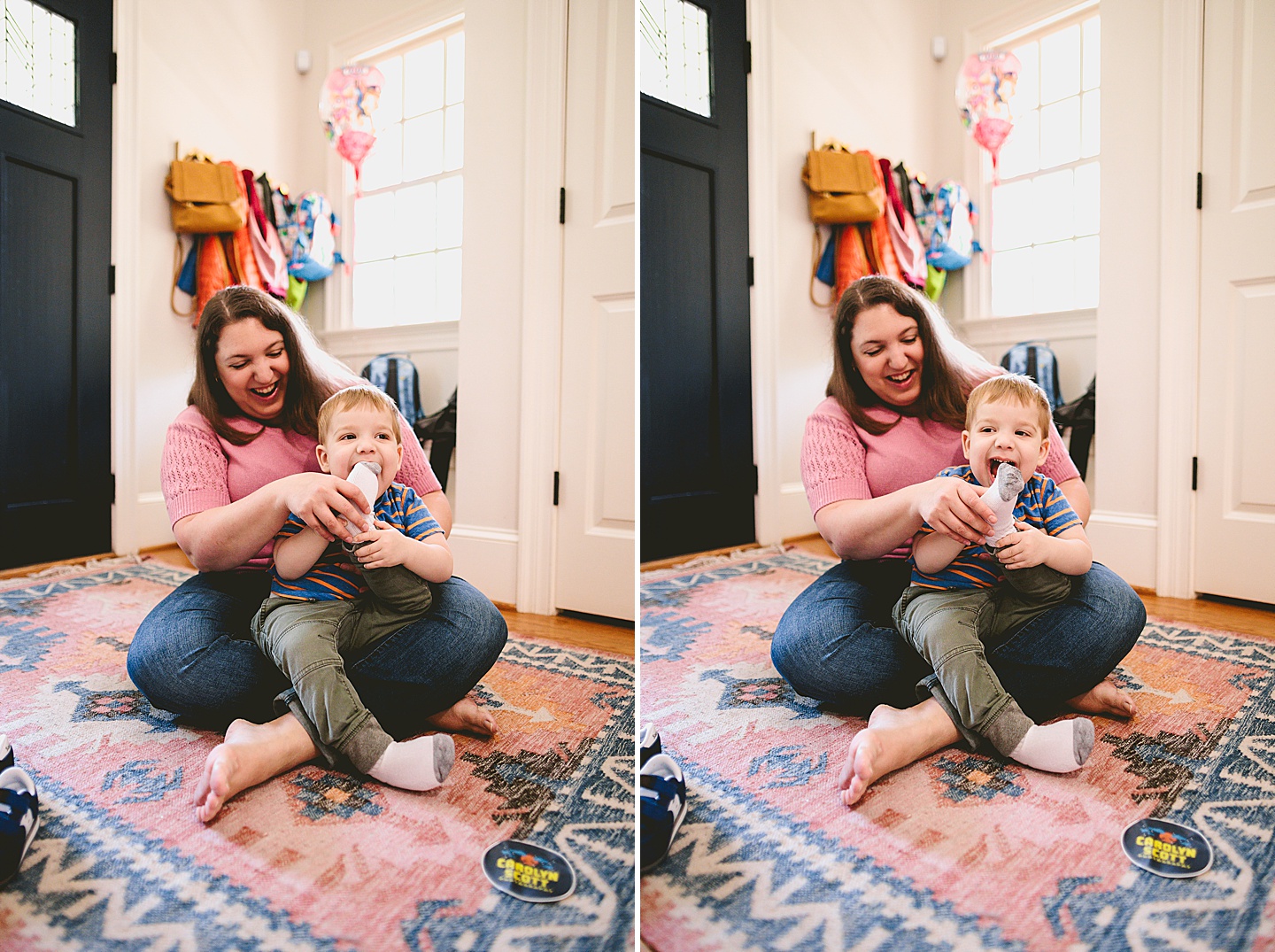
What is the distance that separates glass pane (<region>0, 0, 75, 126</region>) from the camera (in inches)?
24.4

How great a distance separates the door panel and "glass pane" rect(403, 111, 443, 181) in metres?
0.20

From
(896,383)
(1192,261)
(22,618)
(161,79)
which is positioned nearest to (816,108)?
(896,383)

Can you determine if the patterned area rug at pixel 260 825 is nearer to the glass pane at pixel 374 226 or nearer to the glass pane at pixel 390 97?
the glass pane at pixel 374 226

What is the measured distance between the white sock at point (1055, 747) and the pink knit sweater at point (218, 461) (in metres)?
0.71

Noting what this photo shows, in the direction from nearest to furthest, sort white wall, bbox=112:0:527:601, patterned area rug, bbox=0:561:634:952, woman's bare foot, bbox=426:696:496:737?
patterned area rug, bbox=0:561:634:952 → white wall, bbox=112:0:527:601 → woman's bare foot, bbox=426:696:496:737

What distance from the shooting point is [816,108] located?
0.73 metres

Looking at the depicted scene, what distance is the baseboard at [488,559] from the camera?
0.74 meters

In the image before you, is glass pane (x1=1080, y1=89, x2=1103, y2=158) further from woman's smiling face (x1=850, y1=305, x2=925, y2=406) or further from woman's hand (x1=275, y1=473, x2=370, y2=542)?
woman's hand (x1=275, y1=473, x2=370, y2=542)

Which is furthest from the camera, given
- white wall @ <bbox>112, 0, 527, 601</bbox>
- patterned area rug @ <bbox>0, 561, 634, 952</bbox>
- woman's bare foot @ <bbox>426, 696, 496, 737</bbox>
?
woman's bare foot @ <bbox>426, 696, 496, 737</bbox>

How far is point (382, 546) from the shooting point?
69 centimetres

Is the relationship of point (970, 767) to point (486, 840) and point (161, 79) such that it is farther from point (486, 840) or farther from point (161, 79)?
point (161, 79)

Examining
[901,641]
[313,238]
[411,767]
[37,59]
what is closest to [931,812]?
[901,641]

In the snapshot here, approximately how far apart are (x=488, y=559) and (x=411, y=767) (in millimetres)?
213

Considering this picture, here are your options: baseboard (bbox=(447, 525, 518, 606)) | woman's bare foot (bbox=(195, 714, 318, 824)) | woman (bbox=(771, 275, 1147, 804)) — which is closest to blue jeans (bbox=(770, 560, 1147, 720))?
woman (bbox=(771, 275, 1147, 804))
